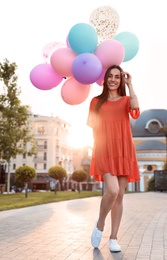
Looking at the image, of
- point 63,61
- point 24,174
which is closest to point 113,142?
point 63,61

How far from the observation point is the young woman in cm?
451

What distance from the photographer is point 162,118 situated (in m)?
62.1

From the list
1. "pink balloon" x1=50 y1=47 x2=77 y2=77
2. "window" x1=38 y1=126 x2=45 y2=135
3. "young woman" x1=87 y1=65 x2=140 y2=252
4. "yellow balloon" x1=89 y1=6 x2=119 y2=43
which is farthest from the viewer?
"window" x1=38 y1=126 x2=45 y2=135

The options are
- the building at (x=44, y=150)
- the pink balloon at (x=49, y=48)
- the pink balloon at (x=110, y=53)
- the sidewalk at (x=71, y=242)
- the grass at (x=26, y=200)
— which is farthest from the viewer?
the building at (x=44, y=150)

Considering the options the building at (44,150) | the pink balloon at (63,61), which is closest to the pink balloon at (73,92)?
the pink balloon at (63,61)

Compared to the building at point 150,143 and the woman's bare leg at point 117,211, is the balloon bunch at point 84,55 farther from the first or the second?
the building at point 150,143

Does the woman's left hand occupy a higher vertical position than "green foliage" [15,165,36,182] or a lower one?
higher

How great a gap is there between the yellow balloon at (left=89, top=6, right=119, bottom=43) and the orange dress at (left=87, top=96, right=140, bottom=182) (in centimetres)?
120

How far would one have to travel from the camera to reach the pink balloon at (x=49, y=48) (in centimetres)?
551

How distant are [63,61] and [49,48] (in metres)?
0.73

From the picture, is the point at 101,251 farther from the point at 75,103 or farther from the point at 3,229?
the point at 3,229

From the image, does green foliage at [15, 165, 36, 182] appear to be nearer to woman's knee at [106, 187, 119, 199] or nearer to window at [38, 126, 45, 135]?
woman's knee at [106, 187, 119, 199]

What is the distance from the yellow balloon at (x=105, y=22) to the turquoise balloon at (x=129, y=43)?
0.17 m

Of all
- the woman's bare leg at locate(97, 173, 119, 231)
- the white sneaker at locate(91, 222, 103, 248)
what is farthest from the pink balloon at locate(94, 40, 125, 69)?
the white sneaker at locate(91, 222, 103, 248)
